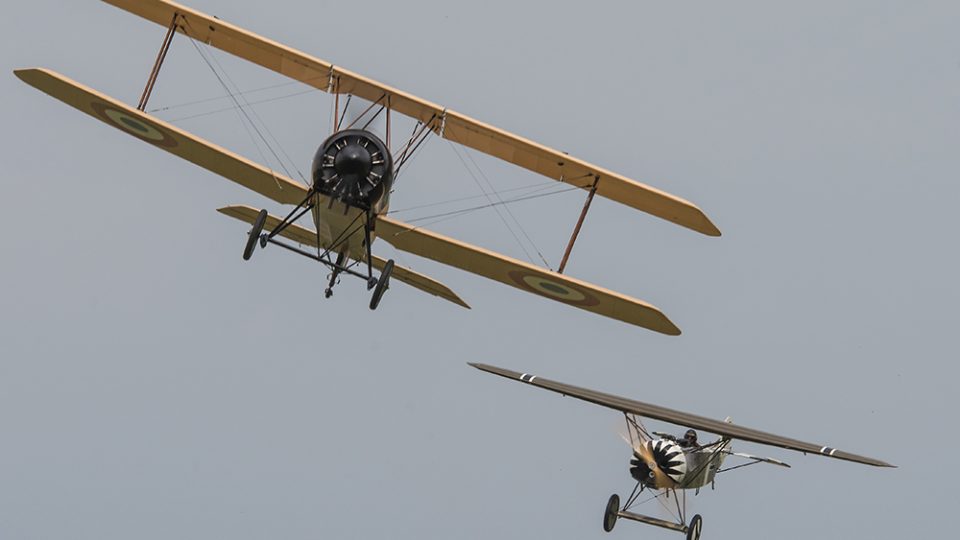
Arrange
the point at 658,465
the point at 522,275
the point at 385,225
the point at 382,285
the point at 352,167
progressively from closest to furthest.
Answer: the point at 352,167
the point at 382,285
the point at 385,225
the point at 522,275
the point at 658,465

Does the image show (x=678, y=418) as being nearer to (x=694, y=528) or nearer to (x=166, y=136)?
(x=694, y=528)

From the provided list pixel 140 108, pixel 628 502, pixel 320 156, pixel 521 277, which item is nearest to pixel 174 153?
pixel 140 108

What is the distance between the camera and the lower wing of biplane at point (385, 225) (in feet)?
81.9

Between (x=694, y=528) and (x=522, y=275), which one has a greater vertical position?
(x=522, y=275)

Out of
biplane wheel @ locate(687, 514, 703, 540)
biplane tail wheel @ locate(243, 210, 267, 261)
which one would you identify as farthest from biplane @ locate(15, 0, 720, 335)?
biplane wheel @ locate(687, 514, 703, 540)

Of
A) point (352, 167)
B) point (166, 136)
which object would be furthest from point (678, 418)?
point (166, 136)

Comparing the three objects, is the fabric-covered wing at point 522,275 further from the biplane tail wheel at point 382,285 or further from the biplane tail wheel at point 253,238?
the biplane tail wheel at point 253,238

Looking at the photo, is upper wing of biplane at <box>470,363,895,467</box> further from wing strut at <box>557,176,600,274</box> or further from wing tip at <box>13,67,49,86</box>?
wing tip at <box>13,67,49,86</box>

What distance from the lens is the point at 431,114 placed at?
82.9 ft

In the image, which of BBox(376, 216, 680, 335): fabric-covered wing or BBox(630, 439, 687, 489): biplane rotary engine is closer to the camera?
BBox(376, 216, 680, 335): fabric-covered wing

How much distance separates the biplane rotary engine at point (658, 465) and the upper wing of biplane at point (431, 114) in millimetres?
3377

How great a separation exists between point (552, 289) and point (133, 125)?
240 inches

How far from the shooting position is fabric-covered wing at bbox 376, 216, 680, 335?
25078 mm

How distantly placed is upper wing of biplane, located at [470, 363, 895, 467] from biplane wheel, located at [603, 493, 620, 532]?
1.35 metres
